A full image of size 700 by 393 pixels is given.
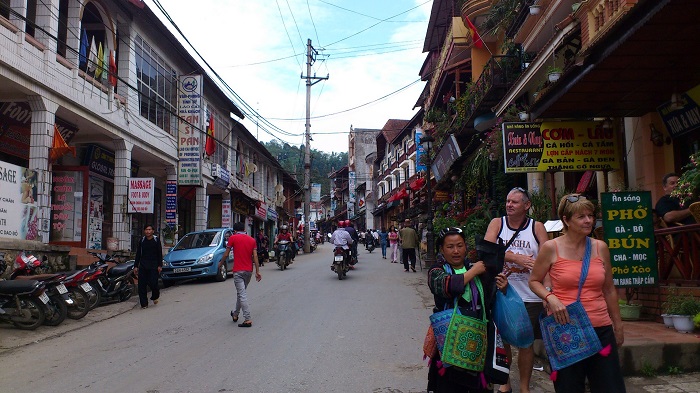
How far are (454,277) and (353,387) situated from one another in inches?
98.3

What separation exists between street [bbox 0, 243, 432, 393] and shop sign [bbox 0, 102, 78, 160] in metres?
6.15

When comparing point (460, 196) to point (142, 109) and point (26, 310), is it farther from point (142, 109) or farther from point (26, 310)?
point (26, 310)

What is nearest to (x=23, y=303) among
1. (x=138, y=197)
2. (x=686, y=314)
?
(x=138, y=197)

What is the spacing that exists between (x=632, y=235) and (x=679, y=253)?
855 mm

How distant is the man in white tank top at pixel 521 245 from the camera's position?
436 cm

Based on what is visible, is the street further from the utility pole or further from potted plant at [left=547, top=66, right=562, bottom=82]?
the utility pole

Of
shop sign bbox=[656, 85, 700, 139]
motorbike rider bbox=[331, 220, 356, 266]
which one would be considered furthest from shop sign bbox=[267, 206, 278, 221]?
shop sign bbox=[656, 85, 700, 139]

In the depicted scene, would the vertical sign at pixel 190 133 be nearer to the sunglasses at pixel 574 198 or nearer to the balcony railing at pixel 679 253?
the balcony railing at pixel 679 253

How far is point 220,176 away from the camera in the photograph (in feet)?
87.3

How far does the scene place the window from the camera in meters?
18.6

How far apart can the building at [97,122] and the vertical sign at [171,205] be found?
41 millimetres

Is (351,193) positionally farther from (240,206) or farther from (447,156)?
(447,156)

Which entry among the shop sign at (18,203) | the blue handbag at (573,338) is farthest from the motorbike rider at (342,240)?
the blue handbag at (573,338)

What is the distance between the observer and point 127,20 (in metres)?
17.2
